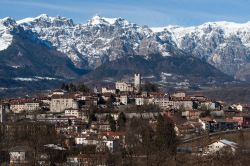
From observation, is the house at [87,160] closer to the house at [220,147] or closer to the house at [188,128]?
the house at [220,147]

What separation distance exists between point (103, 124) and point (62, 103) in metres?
20.4

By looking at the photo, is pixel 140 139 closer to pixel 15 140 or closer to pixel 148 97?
pixel 15 140

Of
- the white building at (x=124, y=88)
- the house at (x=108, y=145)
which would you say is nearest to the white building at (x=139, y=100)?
the white building at (x=124, y=88)

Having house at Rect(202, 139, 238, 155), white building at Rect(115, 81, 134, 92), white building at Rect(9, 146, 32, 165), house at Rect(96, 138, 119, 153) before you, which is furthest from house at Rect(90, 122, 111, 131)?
white building at Rect(115, 81, 134, 92)

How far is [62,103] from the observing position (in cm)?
10512

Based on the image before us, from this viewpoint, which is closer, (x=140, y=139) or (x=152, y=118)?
(x=140, y=139)

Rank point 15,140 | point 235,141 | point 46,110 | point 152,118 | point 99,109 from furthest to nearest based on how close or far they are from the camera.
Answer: point 46,110 → point 99,109 → point 152,118 → point 235,141 → point 15,140

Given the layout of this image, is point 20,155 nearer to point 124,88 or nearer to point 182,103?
point 182,103

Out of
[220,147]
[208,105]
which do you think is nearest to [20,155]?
[220,147]

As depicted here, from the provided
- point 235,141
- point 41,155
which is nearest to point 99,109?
point 235,141

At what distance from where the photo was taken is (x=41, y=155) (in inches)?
2363

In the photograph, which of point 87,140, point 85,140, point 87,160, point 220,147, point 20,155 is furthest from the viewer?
point 85,140

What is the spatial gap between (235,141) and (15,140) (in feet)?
67.8

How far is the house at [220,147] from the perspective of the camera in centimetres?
6488
